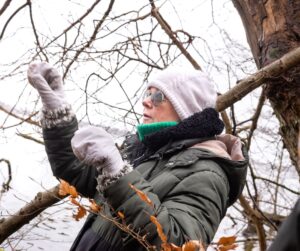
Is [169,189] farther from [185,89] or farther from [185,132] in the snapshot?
[185,89]

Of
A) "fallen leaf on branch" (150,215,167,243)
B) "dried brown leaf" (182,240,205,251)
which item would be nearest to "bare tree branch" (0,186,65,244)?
"fallen leaf on branch" (150,215,167,243)

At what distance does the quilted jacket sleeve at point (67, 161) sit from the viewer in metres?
1.47

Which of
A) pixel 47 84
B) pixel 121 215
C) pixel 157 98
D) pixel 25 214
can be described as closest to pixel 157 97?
pixel 157 98

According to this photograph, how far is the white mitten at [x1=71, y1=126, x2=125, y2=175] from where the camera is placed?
1110mm

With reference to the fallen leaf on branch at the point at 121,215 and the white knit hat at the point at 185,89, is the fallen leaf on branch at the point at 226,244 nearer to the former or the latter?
the fallen leaf on branch at the point at 121,215

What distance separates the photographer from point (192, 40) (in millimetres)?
2934

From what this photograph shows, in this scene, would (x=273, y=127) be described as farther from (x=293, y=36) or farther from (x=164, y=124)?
(x=164, y=124)

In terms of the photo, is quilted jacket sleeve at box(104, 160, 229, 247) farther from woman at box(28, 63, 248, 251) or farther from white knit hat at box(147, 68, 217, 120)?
white knit hat at box(147, 68, 217, 120)

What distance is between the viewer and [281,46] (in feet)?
7.18

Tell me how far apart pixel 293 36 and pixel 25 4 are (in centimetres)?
178

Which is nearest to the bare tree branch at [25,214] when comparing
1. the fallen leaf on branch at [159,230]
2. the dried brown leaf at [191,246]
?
the fallen leaf on branch at [159,230]

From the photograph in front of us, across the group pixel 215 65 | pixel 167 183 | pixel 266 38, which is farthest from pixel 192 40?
pixel 167 183

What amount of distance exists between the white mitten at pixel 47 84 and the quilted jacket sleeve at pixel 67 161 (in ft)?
Result: 0.30

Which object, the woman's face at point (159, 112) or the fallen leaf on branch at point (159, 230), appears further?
the woman's face at point (159, 112)
